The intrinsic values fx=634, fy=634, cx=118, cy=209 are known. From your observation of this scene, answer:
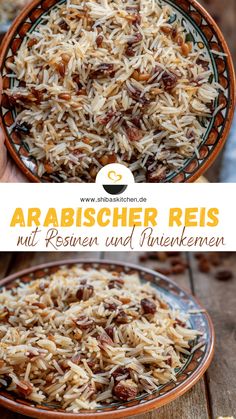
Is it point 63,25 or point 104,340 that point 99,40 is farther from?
point 104,340

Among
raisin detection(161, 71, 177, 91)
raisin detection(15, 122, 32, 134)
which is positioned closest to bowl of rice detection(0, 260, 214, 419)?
raisin detection(15, 122, 32, 134)

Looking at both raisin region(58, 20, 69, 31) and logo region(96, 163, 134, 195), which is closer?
logo region(96, 163, 134, 195)

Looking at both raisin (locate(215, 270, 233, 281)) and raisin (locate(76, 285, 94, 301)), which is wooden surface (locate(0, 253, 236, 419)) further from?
raisin (locate(76, 285, 94, 301))

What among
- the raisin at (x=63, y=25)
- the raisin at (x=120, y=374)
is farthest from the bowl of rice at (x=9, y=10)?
the raisin at (x=120, y=374)

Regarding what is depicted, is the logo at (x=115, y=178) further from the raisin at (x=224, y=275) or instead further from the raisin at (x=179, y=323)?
the raisin at (x=224, y=275)

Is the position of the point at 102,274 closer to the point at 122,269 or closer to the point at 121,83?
the point at 122,269

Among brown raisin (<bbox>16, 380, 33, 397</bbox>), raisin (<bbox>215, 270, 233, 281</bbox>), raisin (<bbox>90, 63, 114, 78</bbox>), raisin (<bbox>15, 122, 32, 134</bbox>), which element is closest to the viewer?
brown raisin (<bbox>16, 380, 33, 397</bbox>)

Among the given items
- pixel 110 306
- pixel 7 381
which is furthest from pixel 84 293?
pixel 7 381
